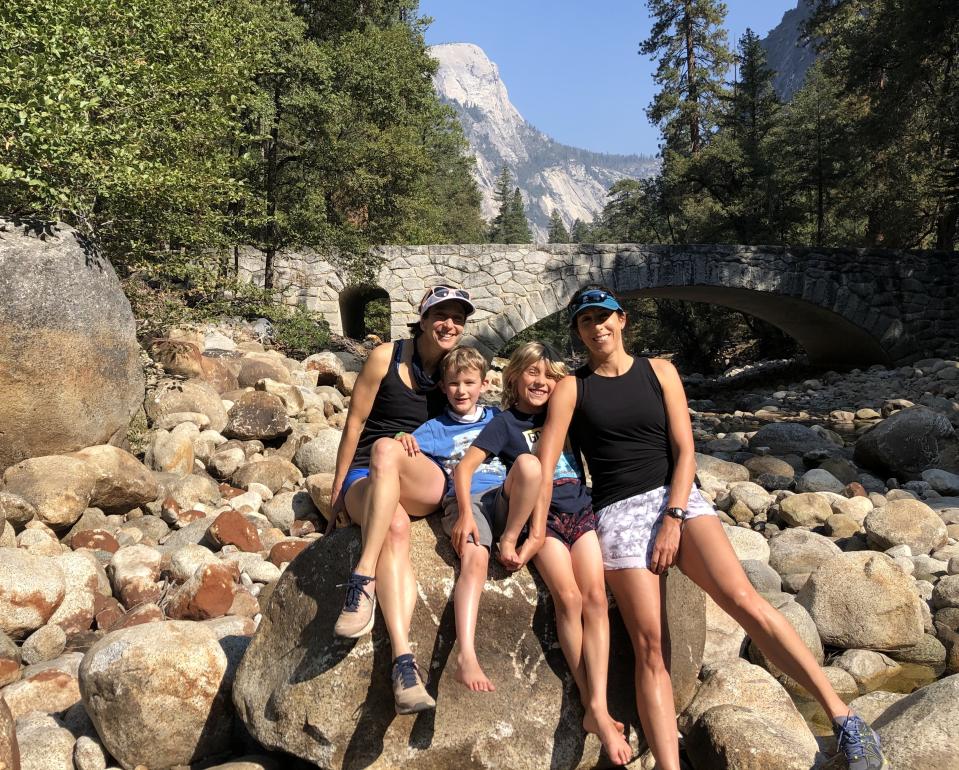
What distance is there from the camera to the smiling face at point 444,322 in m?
3.04

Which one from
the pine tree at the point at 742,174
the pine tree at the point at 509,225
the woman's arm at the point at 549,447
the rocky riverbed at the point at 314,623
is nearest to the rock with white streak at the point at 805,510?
the rocky riverbed at the point at 314,623

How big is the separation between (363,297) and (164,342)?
43.1ft

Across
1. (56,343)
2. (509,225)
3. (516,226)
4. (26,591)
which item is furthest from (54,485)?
(516,226)

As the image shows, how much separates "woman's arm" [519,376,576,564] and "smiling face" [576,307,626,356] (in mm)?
172

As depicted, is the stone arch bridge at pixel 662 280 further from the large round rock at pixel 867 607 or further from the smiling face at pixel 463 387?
the smiling face at pixel 463 387

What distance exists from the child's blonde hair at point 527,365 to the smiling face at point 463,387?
10cm

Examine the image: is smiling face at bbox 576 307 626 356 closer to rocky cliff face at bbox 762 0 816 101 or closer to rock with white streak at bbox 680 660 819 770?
rock with white streak at bbox 680 660 819 770

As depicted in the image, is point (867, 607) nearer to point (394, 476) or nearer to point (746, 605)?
point (746, 605)

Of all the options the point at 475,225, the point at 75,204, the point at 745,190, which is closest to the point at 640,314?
the point at 745,190

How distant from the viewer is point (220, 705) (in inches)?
122

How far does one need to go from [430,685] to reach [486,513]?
0.62 m

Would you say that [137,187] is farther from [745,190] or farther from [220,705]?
[745,190]

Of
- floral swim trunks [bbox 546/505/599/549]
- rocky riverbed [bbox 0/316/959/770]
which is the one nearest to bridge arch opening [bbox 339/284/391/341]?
rocky riverbed [bbox 0/316/959/770]

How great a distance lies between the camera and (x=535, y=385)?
2891 millimetres
